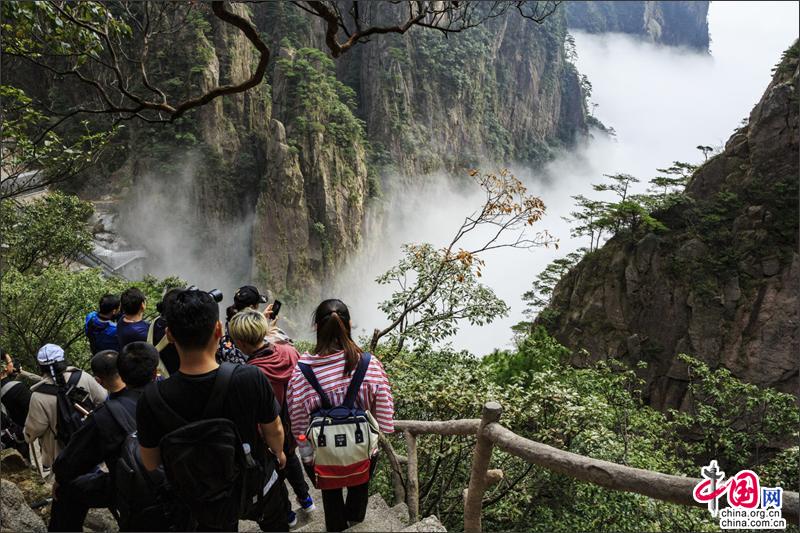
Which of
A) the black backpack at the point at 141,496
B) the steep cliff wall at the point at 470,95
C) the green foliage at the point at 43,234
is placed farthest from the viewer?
the steep cliff wall at the point at 470,95

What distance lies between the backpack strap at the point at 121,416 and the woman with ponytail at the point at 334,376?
72 cm

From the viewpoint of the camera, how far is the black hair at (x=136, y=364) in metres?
2.55

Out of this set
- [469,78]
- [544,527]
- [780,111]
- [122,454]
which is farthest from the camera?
[469,78]

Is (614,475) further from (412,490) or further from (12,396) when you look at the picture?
(12,396)

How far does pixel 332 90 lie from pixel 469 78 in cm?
1892

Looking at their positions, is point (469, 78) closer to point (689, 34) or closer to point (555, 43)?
point (555, 43)

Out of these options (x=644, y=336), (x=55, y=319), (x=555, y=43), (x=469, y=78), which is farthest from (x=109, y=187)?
(x=555, y=43)

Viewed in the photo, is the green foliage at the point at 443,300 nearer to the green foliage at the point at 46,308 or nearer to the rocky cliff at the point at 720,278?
the green foliage at the point at 46,308

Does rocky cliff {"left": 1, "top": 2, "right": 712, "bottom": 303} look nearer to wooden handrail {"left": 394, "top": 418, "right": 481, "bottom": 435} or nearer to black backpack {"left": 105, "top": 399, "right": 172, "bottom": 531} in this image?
wooden handrail {"left": 394, "top": 418, "right": 481, "bottom": 435}

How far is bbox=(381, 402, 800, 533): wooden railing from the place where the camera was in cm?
233

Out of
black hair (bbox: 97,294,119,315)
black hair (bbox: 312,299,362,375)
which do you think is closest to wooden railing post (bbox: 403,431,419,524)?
black hair (bbox: 312,299,362,375)

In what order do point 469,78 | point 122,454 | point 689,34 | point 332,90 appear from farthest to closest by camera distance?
point 689,34
point 469,78
point 332,90
point 122,454

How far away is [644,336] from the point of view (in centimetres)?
2114

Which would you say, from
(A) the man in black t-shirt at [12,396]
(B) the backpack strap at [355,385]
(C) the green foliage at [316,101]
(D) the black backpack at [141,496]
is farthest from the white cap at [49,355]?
(C) the green foliage at [316,101]
